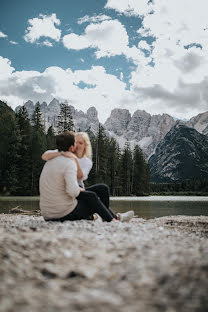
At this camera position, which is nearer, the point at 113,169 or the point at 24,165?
the point at 24,165

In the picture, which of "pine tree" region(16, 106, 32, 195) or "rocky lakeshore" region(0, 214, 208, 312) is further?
"pine tree" region(16, 106, 32, 195)

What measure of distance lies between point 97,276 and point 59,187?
2.82 meters

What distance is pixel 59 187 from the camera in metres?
5.00

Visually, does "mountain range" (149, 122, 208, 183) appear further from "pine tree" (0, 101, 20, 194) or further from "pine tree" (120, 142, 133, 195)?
"pine tree" (0, 101, 20, 194)

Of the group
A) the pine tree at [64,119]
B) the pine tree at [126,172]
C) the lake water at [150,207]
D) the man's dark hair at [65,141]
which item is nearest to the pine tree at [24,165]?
the pine tree at [64,119]

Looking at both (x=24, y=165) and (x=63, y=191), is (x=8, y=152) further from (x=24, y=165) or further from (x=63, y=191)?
(x=63, y=191)

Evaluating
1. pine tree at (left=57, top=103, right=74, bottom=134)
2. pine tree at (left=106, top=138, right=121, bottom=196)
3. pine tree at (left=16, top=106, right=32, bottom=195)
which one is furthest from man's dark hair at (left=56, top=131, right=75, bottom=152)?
pine tree at (left=106, top=138, right=121, bottom=196)

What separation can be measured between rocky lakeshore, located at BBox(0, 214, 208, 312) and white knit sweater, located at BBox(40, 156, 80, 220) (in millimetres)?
1526

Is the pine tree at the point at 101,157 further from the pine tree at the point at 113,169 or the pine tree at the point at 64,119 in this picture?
the pine tree at the point at 64,119

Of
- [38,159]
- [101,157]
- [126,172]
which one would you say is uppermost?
[101,157]

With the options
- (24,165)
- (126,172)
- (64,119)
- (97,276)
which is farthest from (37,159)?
(97,276)

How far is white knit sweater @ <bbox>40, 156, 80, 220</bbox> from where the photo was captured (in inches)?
190

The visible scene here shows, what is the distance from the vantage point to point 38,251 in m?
2.81

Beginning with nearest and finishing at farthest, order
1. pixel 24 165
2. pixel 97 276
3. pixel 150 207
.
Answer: pixel 97 276 < pixel 150 207 < pixel 24 165
